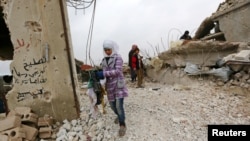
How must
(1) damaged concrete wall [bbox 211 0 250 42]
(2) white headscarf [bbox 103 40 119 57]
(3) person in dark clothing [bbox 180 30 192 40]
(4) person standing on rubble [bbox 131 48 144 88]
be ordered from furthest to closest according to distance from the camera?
1. (3) person in dark clothing [bbox 180 30 192 40]
2. (1) damaged concrete wall [bbox 211 0 250 42]
3. (4) person standing on rubble [bbox 131 48 144 88]
4. (2) white headscarf [bbox 103 40 119 57]

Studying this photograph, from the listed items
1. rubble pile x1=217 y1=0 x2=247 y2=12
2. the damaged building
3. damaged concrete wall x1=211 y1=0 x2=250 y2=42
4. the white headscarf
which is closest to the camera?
the white headscarf

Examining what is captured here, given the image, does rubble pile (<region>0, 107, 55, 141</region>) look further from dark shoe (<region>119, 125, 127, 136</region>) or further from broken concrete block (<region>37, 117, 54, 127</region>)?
dark shoe (<region>119, 125, 127, 136</region>)

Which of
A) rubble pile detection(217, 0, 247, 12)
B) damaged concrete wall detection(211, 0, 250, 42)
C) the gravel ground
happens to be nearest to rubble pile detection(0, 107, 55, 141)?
the gravel ground

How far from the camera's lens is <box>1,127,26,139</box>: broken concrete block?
4947mm

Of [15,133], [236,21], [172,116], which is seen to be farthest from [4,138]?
[236,21]

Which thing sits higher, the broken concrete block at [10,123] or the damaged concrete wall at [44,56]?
the damaged concrete wall at [44,56]

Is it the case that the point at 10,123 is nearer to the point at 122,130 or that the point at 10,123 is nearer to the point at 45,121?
the point at 45,121

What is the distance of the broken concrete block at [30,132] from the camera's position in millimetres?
5148

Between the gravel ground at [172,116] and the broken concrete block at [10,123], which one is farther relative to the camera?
the broken concrete block at [10,123]

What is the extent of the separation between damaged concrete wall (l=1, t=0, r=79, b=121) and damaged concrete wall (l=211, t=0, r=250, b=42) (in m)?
5.80

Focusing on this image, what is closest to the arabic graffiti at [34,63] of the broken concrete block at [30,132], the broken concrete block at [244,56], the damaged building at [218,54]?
the broken concrete block at [30,132]

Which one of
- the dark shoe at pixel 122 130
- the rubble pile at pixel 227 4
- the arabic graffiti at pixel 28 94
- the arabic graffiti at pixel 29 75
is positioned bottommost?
the dark shoe at pixel 122 130

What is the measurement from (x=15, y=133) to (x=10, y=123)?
218 millimetres

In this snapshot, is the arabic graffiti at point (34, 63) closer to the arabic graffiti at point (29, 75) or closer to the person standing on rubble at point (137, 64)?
the arabic graffiti at point (29, 75)
